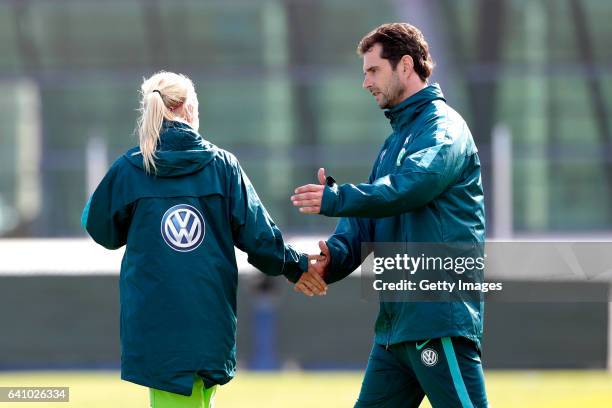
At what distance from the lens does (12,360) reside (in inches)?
508

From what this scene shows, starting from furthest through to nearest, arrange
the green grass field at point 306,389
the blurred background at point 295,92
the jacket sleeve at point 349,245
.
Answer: the blurred background at point 295,92, the green grass field at point 306,389, the jacket sleeve at point 349,245

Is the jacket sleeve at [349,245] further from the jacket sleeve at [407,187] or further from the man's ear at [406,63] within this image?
the man's ear at [406,63]

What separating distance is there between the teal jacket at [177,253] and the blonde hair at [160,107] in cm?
4

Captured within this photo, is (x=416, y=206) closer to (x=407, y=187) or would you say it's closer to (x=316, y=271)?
(x=407, y=187)

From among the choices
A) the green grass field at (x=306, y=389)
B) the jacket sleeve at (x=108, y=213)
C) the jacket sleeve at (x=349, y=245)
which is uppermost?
the jacket sleeve at (x=108, y=213)

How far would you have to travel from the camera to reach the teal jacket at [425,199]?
5031 millimetres

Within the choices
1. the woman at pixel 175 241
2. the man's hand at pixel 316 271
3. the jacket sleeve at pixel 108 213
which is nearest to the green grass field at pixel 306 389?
the man's hand at pixel 316 271

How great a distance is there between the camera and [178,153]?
16.8 ft

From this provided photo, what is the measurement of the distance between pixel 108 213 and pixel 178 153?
39 centimetres

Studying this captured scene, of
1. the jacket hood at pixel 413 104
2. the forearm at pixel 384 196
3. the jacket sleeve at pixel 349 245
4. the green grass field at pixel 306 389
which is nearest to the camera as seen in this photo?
the forearm at pixel 384 196

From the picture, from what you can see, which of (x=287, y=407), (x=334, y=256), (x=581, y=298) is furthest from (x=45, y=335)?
(x=334, y=256)

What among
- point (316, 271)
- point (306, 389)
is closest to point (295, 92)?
point (306, 389)

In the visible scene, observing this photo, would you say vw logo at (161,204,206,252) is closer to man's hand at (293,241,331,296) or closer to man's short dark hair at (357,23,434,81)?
man's hand at (293,241,331,296)

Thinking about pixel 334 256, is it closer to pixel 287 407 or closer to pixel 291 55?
pixel 287 407
